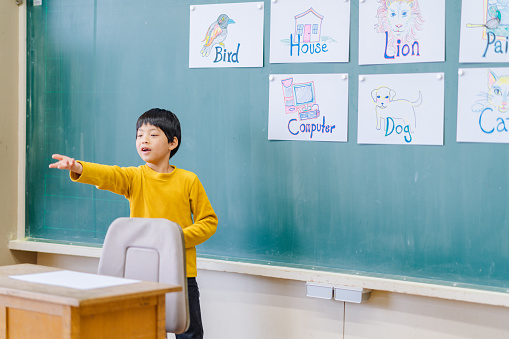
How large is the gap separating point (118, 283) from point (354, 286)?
1.05 m

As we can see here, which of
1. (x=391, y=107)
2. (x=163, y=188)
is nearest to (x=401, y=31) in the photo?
(x=391, y=107)

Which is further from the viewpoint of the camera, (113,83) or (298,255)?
(113,83)

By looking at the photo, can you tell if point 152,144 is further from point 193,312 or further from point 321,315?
point 321,315

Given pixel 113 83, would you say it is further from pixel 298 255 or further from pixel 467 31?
pixel 467 31

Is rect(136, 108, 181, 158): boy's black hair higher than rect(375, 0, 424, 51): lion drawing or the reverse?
the reverse

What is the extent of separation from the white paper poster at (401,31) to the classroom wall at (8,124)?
1852mm

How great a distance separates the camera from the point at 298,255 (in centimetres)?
282

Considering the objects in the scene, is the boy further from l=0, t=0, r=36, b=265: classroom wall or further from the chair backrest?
l=0, t=0, r=36, b=265: classroom wall

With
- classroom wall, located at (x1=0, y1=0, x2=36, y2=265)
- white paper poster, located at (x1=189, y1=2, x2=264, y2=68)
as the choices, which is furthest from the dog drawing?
classroom wall, located at (x1=0, y1=0, x2=36, y2=265)

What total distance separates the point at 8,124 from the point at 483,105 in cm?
234

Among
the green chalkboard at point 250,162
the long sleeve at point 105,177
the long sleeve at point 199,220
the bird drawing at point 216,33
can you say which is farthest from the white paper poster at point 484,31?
the long sleeve at point 105,177

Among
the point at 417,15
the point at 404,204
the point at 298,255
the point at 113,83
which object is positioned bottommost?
the point at 298,255

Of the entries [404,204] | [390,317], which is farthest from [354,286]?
[404,204]

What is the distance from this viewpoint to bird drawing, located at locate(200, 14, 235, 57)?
2934 millimetres
